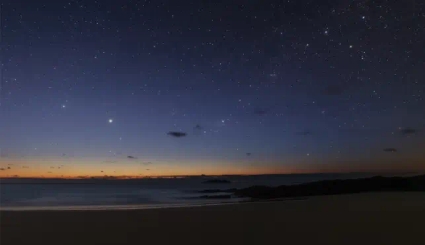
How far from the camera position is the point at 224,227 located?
9.29 metres

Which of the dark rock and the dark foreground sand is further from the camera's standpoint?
the dark rock

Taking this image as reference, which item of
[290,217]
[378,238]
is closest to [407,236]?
[378,238]

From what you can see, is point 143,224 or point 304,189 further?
point 304,189

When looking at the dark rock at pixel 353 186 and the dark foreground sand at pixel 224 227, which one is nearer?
the dark foreground sand at pixel 224 227

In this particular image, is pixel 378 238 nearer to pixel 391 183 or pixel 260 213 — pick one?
pixel 260 213

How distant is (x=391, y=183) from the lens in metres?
31.0

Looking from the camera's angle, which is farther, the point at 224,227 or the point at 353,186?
the point at 353,186

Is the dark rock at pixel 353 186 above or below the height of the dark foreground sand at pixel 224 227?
above

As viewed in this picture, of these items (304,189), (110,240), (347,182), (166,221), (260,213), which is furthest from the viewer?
(347,182)

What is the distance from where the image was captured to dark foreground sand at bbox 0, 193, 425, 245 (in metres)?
7.73

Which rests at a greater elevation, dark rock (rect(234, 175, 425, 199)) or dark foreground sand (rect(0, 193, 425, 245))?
dark rock (rect(234, 175, 425, 199))

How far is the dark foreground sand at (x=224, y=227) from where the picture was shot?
7.73 metres

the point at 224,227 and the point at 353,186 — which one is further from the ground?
the point at 353,186

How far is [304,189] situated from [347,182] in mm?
5448
